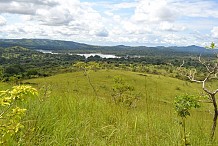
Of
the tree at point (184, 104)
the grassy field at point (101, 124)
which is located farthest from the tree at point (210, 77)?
the tree at point (184, 104)

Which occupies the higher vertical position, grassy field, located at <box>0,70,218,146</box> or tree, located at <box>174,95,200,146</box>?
tree, located at <box>174,95,200,146</box>

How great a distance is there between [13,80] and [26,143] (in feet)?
17.1

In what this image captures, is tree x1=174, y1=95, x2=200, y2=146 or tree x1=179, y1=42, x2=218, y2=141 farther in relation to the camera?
tree x1=179, y1=42, x2=218, y2=141

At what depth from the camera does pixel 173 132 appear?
532 centimetres

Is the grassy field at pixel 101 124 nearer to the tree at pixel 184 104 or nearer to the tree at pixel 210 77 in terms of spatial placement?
the tree at pixel 210 77

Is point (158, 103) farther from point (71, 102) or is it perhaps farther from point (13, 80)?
point (13, 80)

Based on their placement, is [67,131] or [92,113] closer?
[67,131]

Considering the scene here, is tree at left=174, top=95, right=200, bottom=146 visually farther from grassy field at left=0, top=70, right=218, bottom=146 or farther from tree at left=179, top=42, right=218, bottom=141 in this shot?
tree at left=179, top=42, right=218, bottom=141

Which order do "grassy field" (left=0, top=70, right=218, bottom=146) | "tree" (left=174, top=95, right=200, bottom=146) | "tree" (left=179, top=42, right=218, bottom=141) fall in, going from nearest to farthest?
"grassy field" (left=0, top=70, right=218, bottom=146) → "tree" (left=174, top=95, right=200, bottom=146) → "tree" (left=179, top=42, right=218, bottom=141)

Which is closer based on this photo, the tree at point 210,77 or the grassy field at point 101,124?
the grassy field at point 101,124

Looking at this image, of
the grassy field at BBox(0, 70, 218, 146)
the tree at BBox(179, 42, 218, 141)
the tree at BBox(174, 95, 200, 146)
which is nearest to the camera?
the grassy field at BBox(0, 70, 218, 146)

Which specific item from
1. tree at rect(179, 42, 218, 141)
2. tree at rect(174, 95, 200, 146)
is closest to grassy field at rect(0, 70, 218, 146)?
tree at rect(179, 42, 218, 141)

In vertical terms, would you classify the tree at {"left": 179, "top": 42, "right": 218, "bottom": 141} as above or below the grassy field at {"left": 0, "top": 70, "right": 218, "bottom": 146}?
above

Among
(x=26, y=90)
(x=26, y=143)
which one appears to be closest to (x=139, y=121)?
(x=26, y=143)
